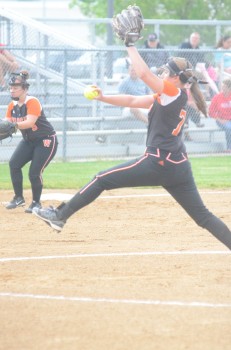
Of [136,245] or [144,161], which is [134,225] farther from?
[144,161]

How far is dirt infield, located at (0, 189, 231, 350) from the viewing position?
6.46 m

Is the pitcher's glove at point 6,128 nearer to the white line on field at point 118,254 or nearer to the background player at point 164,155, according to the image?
the white line on field at point 118,254

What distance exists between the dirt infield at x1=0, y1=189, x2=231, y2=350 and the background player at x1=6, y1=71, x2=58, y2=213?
54 centimetres

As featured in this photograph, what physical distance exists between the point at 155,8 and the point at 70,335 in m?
25.3

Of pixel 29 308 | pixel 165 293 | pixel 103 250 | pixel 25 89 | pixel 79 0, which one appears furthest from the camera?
pixel 79 0

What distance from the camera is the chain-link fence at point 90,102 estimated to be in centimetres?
1917

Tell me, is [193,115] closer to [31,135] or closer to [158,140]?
[31,135]

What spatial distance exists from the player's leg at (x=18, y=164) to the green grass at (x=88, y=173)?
2.24 m

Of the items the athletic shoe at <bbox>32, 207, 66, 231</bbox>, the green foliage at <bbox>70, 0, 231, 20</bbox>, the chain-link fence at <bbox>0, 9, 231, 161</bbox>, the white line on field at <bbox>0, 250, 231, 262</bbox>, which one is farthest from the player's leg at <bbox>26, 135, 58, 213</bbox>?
the green foliage at <bbox>70, 0, 231, 20</bbox>

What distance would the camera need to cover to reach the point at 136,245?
1032cm

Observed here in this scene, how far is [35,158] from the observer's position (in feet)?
42.1

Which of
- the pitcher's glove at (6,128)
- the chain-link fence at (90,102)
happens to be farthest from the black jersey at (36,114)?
the chain-link fence at (90,102)

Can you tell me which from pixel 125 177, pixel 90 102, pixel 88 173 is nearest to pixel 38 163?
pixel 88 173

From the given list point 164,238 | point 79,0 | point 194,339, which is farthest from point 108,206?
point 79,0
